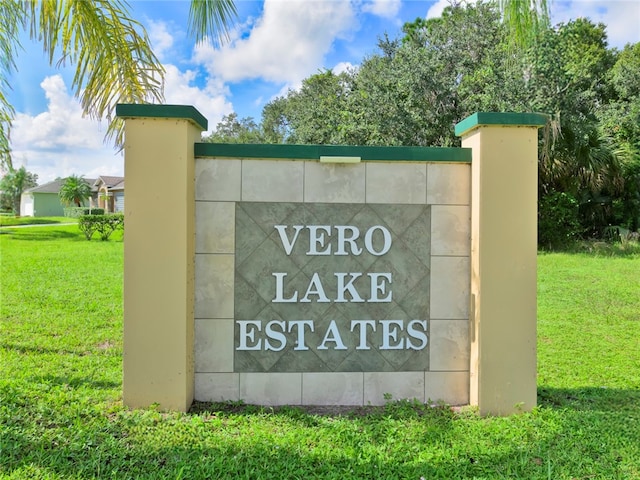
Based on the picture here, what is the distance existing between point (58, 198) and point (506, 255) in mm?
54493

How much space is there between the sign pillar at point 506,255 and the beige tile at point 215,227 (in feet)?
6.16

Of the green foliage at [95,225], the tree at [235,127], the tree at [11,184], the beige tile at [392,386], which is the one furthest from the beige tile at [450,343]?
the tree at [235,127]

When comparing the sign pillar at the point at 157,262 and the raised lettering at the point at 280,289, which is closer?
the sign pillar at the point at 157,262

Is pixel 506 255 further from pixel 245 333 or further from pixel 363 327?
pixel 245 333

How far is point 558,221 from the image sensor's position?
1384 cm

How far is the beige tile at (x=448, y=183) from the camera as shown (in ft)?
12.6

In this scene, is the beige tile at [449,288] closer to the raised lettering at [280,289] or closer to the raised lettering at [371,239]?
the raised lettering at [371,239]

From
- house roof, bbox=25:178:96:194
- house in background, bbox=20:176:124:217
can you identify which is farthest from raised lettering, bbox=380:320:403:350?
house roof, bbox=25:178:96:194

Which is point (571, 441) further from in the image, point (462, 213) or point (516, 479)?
point (462, 213)

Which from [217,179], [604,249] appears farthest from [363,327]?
[604,249]

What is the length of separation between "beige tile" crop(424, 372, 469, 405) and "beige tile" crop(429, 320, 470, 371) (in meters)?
0.05

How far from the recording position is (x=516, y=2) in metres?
3.33

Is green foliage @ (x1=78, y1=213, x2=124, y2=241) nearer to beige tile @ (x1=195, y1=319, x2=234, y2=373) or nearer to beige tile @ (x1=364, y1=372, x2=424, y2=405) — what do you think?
beige tile @ (x1=195, y1=319, x2=234, y2=373)

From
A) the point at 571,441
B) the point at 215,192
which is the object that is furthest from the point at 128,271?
the point at 571,441
